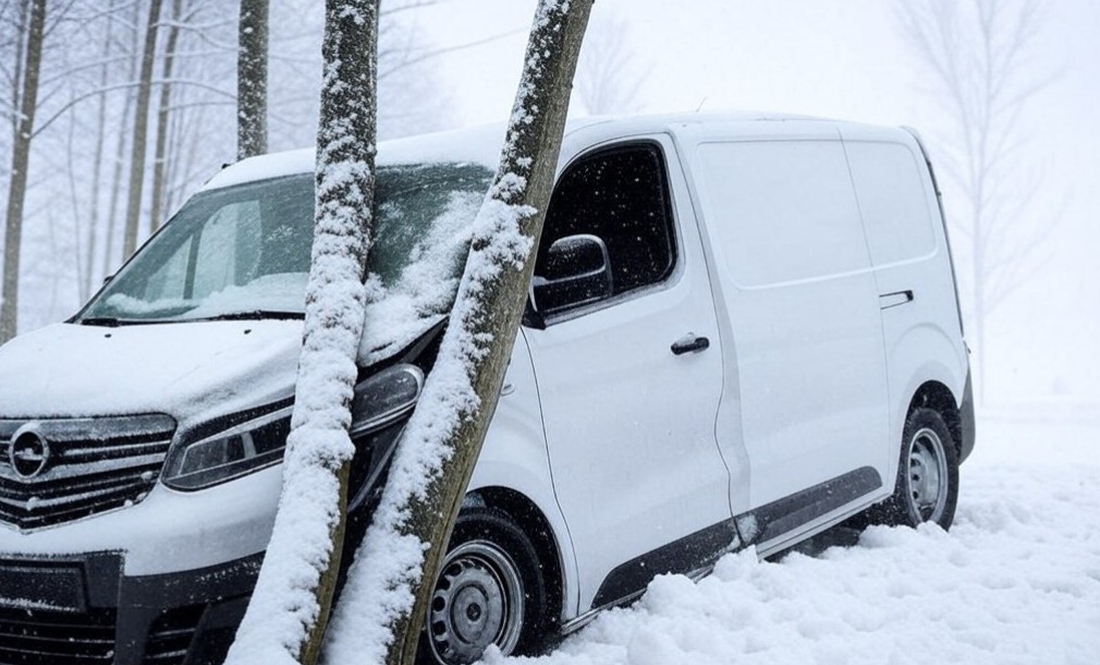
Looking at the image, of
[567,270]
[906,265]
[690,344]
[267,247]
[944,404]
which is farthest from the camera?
[944,404]

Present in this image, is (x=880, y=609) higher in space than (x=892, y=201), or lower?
lower

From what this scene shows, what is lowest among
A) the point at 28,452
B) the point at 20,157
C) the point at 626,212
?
the point at 28,452

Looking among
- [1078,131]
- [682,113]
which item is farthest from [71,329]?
[1078,131]

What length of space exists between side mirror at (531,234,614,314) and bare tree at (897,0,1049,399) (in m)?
20.8

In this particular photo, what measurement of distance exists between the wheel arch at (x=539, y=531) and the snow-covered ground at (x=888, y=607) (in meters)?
0.22

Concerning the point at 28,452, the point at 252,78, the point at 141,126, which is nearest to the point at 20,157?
the point at 141,126

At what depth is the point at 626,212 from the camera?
14.4ft

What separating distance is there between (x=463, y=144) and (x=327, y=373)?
1.46 m

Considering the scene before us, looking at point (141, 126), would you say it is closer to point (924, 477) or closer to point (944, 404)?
point (944, 404)

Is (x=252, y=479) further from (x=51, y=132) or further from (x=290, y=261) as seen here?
(x=51, y=132)

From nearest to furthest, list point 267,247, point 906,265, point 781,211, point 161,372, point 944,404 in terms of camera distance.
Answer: point 161,372 → point 267,247 → point 781,211 → point 906,265 → point 944,404

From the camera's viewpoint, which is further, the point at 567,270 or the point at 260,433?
the point at 567,270

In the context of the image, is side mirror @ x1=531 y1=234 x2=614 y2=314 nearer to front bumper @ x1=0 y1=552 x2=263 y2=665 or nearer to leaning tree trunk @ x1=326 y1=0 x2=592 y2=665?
leaning tree trunk @ x1=326 y1=0 x2=592 y2=665

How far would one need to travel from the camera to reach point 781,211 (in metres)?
4.81
